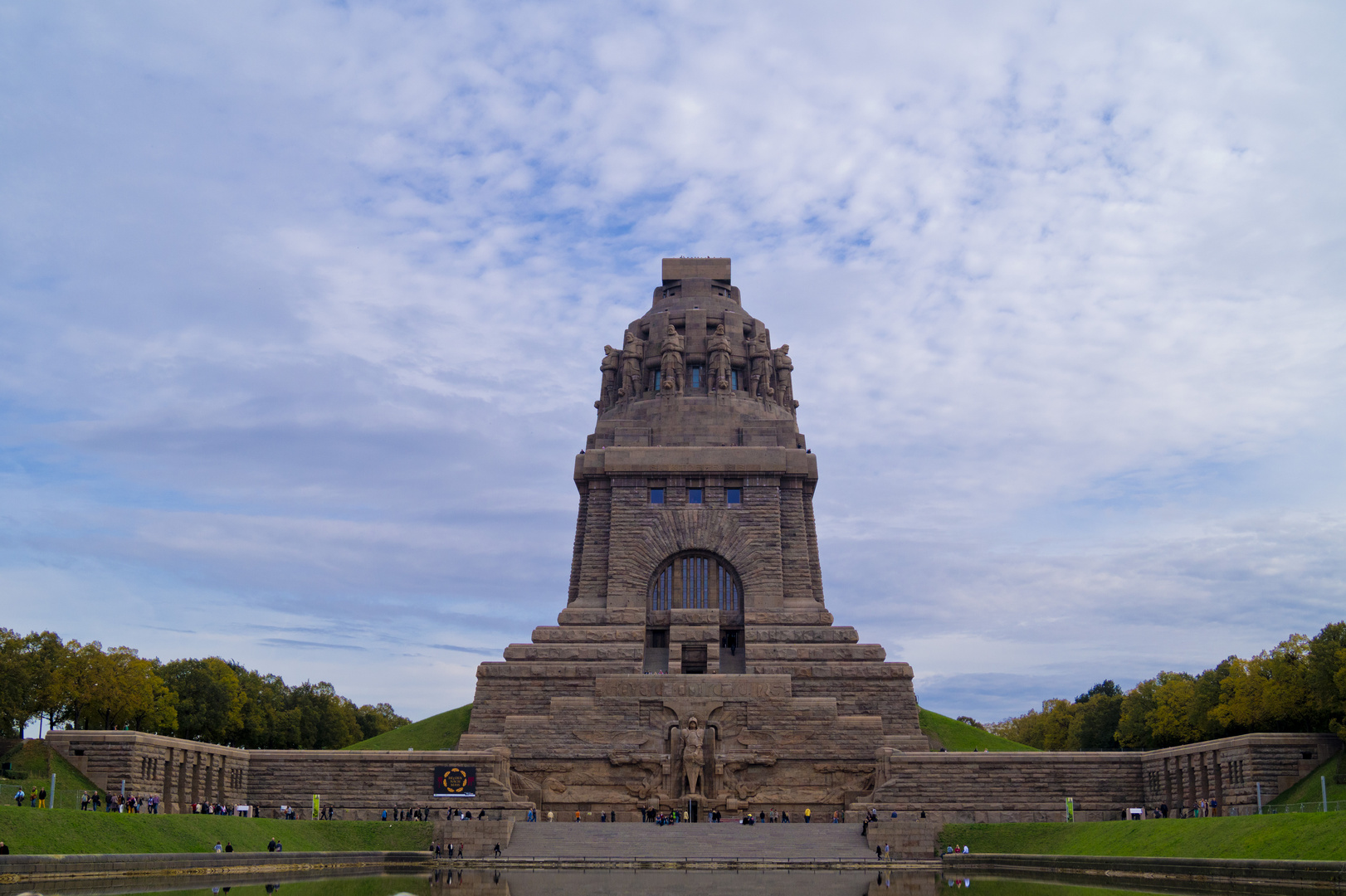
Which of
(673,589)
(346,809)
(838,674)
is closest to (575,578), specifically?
(673,589)

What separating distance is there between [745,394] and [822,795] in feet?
76.4

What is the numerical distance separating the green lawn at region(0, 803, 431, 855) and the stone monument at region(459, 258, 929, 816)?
324 inches

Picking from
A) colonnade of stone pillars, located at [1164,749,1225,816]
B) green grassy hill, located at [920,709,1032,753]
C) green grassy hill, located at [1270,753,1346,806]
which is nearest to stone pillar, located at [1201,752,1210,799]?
colonnade of stone pillars, located at [1164,749,1225,816]

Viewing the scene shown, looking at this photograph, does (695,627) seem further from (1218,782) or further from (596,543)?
(1218,782)

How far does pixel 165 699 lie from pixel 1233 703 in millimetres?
42039

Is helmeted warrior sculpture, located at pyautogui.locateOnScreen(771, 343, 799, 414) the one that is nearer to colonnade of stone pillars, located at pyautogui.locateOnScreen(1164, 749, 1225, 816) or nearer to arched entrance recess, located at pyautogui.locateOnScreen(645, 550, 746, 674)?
arched entrance recess, located at pyautogui.locateOnScreen(645, 550, 746, 674)

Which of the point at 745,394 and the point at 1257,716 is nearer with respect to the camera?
the point at 1257,716

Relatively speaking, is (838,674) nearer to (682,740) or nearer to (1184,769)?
(682,740)

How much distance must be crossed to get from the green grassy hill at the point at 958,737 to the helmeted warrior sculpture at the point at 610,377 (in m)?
22.4

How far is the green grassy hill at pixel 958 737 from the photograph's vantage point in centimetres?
6162

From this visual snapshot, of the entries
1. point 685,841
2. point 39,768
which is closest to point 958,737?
point 685,841

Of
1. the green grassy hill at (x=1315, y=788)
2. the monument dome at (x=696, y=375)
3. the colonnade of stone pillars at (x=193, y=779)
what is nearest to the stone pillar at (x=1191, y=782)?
the green grassy hill at (x=1315, y=788)

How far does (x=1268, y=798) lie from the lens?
3812cm

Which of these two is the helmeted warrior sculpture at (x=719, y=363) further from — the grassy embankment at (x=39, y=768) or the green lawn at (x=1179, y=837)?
the grassy embankment at (x=39, y=768)
